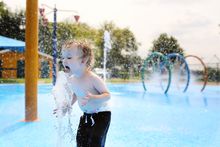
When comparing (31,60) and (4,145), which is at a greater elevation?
(31,60)

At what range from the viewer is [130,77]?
2997 cm

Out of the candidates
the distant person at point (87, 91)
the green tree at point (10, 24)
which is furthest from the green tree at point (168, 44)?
the distant person at point (87, 91)

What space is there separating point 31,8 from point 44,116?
84.3 inches

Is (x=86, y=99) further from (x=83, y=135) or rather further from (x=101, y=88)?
(x=83, y=135)

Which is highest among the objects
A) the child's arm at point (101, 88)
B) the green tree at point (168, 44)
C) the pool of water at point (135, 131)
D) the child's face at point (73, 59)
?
the green tree at point (168, 44)

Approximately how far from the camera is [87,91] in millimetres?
3008

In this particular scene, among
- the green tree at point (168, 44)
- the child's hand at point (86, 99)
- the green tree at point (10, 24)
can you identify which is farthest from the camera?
the green tree at point (168, 44)

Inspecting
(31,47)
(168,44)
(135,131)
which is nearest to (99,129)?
(135,131)

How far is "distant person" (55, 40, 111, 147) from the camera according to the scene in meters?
2.98

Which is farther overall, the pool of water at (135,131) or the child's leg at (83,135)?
the pool of water at (135,131)

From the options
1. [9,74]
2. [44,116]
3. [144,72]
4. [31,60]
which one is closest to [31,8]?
[31,60]

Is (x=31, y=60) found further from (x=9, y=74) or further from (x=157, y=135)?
(x=9, y=74)

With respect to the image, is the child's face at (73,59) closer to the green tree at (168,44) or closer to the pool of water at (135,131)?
the pool of water at (135,131)

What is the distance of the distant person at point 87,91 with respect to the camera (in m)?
2.98
